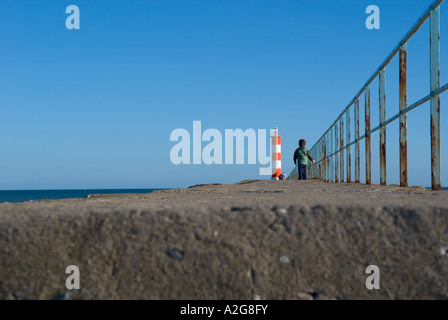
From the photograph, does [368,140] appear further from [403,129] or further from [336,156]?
Result: [336,156]

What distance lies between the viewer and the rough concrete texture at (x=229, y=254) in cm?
143

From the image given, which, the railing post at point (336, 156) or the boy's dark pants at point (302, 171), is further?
the boy's dark pants at point (302, 171)

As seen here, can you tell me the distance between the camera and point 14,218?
158 cm

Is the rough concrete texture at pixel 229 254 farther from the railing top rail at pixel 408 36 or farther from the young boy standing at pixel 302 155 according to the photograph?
Answer: the young boy standing at pixel 302 155

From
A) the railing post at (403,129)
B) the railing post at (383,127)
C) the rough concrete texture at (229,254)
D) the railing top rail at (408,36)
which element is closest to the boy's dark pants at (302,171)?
the railing top rail at (408,36)

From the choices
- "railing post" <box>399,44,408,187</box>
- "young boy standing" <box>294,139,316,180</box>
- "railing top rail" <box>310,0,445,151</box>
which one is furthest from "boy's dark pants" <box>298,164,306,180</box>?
"railing post" <box>399,44,408,187</box>

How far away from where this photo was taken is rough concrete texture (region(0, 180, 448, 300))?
143 centimetres

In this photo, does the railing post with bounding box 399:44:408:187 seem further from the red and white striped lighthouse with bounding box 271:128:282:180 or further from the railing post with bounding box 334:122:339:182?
the red and white striped lighthouse with bounding box 271:128:282:180

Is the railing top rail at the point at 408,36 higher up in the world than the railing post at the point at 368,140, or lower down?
higher up

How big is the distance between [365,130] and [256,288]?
18.6 ft

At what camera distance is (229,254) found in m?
1.46
